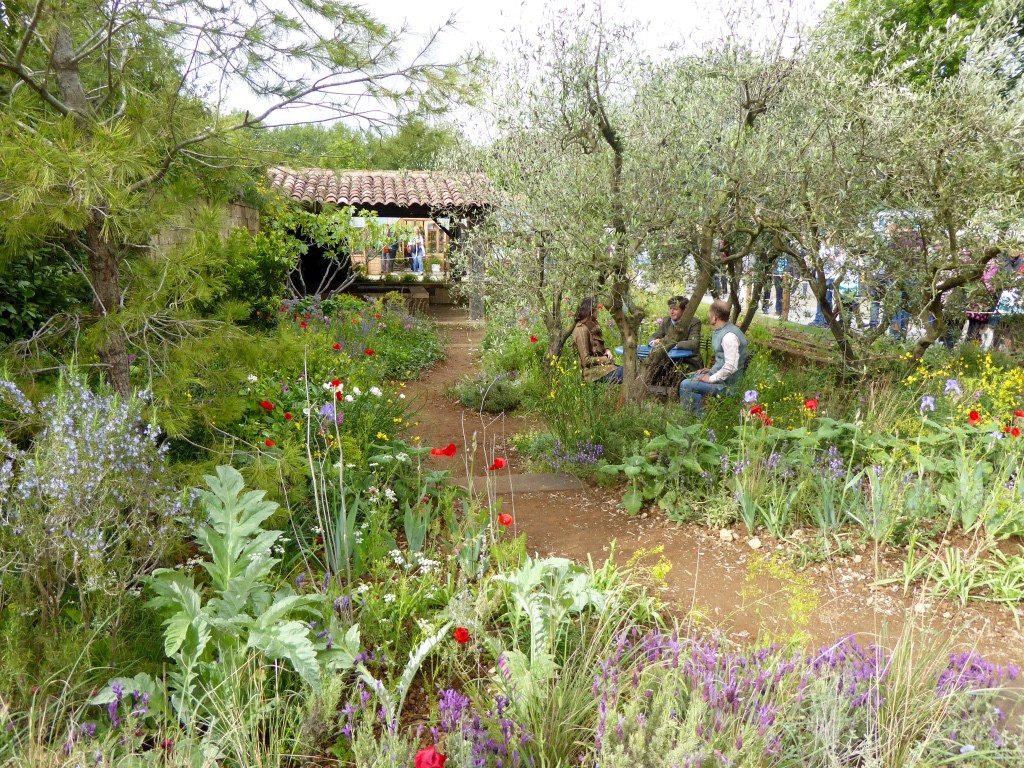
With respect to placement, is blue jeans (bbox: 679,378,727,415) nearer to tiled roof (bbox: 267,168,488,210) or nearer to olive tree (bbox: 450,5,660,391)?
olive tree (bbox: 450,5,660,391)

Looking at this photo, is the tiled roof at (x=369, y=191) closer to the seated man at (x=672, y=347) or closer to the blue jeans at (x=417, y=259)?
the blue jeans at (x=417, y=259)

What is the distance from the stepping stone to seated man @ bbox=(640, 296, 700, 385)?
4.89 ft

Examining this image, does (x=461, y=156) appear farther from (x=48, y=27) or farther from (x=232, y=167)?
(x=48, y=27)

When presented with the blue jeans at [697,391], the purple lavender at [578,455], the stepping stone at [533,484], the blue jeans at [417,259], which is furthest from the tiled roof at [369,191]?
the stepping stone at [533,484]

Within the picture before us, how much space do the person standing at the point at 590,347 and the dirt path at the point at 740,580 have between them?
6.54 ft

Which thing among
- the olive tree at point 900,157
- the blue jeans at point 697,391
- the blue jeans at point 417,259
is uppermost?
the blue jeans at point 417,259

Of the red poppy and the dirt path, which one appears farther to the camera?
the dirt path

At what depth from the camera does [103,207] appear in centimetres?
247

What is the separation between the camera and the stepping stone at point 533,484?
177 inches

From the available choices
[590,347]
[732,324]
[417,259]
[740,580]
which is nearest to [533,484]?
[740,580]

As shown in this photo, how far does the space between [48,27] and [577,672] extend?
2.80 meters

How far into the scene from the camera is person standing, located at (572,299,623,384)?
6752 mm

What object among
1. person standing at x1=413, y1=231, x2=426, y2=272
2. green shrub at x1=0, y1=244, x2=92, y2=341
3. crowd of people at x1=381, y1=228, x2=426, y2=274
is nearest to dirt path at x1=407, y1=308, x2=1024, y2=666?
green shrub at x1=0, y1=244, x2=92, y2=341

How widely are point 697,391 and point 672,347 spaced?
689mm
